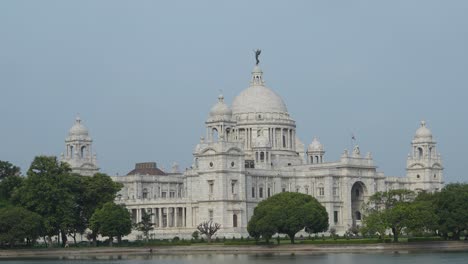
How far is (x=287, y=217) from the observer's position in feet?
428

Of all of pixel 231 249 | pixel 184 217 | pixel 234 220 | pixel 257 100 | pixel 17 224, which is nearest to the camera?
pixel 17 224

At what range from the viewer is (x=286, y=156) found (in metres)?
176

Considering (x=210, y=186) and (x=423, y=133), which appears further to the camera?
(x=423, y=133)

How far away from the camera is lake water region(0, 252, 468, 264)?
104 m

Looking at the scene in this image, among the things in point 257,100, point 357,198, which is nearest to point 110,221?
point 257,100

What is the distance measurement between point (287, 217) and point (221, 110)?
Answer: 3391cm

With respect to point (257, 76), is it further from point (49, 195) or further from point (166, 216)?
point (49, 195)

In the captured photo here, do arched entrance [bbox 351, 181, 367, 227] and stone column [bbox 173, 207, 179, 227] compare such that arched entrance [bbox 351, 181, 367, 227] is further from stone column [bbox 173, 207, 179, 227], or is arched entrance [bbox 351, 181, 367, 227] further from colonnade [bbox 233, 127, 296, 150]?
stone column [bbox 173, 207, 179, 227]

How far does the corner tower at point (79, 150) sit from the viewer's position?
174125 mm

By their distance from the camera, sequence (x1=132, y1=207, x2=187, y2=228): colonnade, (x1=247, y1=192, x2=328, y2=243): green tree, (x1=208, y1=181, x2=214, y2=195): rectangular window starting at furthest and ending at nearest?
(x1=132, y1=207, x2=187, y2=228): colonnade < (x1=208, y1=181, x2=214, y2=195): rectangular window < (x1=247, y1=192, x2=328, y2=243): green tree

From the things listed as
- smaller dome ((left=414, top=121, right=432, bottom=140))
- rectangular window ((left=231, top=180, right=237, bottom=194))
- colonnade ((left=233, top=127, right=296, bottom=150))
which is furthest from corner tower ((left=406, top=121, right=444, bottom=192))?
rectangular window ((left=231, top=180, right=237, bottom=194))

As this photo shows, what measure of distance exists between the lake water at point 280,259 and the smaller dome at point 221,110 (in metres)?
38.5

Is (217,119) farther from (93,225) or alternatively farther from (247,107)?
(93,225)

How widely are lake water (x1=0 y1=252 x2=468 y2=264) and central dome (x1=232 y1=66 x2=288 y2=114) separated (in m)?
54.0
